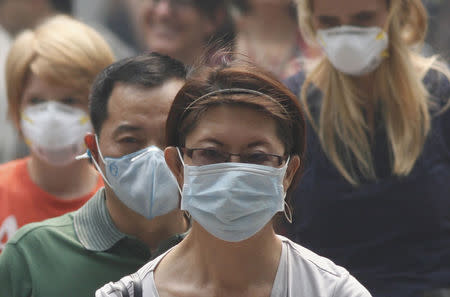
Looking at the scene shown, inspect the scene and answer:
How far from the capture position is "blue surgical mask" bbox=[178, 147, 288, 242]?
2.96 m

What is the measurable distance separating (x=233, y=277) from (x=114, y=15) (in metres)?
5.54

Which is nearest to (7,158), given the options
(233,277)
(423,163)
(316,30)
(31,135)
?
(31,135)

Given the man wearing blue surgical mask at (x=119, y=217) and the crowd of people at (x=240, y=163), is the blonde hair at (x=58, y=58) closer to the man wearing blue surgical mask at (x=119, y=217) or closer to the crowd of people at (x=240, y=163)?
the crowd of people at (x=240, y=163)

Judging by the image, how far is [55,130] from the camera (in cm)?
479

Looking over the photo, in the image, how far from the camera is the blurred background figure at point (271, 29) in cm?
641

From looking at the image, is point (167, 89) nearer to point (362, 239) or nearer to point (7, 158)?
point (362, 239)

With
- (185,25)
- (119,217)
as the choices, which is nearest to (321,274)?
(119,217)

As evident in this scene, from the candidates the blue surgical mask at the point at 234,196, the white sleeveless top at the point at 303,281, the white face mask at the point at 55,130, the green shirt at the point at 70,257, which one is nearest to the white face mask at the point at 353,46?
the white face mask at the point at 55,130

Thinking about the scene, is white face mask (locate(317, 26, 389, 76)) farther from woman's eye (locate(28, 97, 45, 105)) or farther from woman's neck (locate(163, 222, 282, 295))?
woman's neck (locate(163, 222, 282, 295))

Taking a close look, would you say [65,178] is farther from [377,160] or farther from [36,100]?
[377,160]

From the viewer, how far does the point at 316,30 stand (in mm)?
4641

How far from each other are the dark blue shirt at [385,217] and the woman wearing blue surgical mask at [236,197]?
4.40ft

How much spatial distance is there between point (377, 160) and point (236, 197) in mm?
1622

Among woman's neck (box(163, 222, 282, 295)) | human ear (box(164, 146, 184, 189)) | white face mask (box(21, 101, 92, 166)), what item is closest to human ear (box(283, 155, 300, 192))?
woman's neck (box(163, 222, 282, 295))
